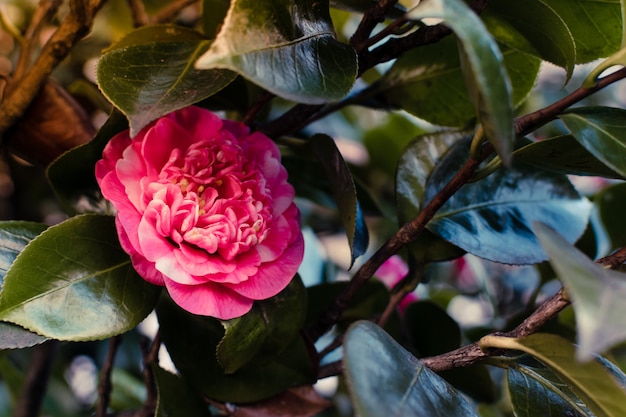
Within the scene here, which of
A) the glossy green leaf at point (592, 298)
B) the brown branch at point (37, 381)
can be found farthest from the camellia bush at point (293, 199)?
the brown branch at point (37, 381)

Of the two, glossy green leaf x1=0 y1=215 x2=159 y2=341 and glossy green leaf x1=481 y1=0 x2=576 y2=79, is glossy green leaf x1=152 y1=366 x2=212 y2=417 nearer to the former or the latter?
glossy green leaf x1=0 y1=215 x2=159 y2=341

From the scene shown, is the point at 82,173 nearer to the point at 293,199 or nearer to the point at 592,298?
the point at 293,199

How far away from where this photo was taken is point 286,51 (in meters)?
0.38

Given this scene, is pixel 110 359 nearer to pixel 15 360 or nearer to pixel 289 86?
pixel 289 86

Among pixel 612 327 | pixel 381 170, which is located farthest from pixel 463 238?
pixel 381 170

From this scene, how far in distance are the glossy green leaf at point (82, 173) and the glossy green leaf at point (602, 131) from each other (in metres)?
0.30

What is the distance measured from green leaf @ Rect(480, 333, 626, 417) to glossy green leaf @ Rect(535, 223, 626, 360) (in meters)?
Result: 0.07

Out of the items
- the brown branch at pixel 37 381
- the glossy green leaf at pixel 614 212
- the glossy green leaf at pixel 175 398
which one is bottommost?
the brown branch at pixel 37 381

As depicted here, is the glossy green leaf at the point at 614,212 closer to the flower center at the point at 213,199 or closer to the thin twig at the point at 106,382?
the flower center at the point at 213,199

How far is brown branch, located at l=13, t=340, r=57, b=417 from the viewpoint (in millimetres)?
761

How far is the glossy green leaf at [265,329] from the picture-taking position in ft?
1.49

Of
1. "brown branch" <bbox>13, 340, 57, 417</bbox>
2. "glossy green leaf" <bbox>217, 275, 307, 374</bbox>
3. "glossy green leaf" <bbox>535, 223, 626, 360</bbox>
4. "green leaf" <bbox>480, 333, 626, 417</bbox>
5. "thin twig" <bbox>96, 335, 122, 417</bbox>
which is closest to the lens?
"glossy green leaf" <bbox>535, 223, 626, 360</bbox>

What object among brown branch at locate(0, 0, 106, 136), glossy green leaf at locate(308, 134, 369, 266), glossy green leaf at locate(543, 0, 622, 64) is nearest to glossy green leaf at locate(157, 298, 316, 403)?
glossy green leaf at locate(308, 134, 369, 266)

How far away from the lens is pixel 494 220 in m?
0.56
